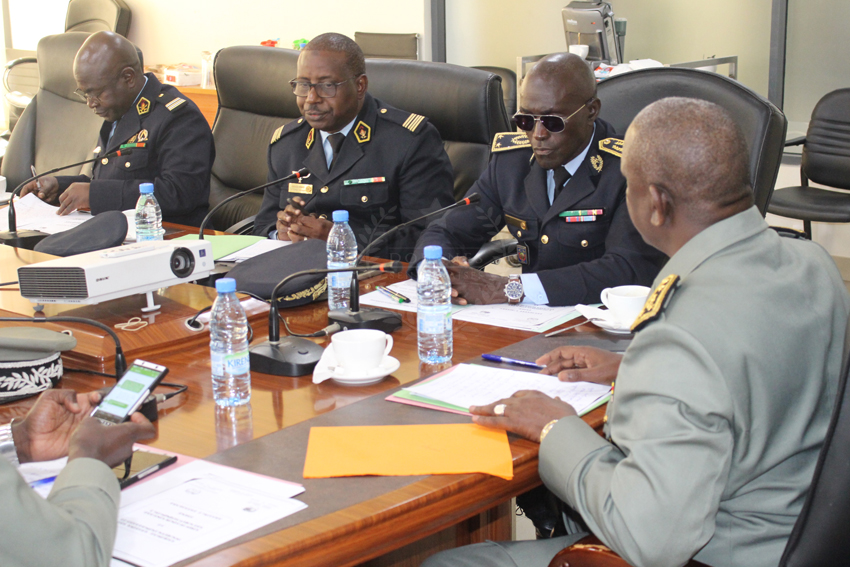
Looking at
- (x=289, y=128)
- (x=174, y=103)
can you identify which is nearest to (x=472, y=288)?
(x=289, y=128)

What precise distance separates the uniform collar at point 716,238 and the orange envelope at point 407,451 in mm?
310

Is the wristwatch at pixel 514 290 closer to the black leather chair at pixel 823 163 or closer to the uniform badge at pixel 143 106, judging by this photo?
the uniform badge at pixel 143 106

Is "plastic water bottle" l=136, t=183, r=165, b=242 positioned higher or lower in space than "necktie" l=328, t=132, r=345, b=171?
lower

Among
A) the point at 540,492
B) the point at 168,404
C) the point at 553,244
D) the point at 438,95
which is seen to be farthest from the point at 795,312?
the point at 438,95

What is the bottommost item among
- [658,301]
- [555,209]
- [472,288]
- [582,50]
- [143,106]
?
[472,288]

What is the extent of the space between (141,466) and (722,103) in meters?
1.52

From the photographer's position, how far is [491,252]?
2318mm

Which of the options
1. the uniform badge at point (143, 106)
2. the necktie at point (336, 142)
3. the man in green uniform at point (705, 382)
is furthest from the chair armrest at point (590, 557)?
the uniform badge at point (143, 106)

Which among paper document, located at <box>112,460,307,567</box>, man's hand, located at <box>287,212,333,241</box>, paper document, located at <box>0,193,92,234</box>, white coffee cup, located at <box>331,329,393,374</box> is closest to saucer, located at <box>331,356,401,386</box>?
white coffee cup, located at <box>331,329,393,374</box>

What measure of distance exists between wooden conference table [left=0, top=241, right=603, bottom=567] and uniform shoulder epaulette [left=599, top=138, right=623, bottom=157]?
655 mm

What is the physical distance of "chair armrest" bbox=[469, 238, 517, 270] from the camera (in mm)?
2299

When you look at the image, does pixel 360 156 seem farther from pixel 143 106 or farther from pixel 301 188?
pixel 143 106

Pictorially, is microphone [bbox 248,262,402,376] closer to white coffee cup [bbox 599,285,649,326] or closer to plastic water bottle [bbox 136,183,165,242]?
white coffee cup [bbox 599,285,649,326]

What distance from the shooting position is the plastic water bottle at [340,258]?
1.77m
